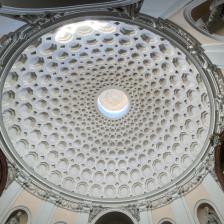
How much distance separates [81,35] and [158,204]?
44.4 ft

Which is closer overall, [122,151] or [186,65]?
[186,65]

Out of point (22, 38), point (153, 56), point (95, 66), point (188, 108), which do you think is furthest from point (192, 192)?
point (22, 38)

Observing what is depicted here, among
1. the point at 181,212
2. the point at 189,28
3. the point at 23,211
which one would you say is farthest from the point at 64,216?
the point at 189,28

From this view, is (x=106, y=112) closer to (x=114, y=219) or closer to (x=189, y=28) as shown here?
(x=114, y=219)

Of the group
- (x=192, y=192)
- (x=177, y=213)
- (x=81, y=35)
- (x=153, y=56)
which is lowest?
(x=177, y=213)

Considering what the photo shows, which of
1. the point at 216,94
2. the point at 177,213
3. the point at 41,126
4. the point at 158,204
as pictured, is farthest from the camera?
the point at 41,126

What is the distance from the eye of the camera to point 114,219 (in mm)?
19578

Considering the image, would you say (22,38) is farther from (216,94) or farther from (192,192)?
(192,192)

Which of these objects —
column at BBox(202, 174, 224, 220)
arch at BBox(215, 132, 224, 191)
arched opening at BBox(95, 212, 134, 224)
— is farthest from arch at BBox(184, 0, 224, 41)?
arched opening at BBox(95, 212, 134, 224)

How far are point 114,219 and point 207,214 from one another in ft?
24.3

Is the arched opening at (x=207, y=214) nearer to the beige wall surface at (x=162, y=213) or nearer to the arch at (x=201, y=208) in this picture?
the arch at (x=201, y=208)

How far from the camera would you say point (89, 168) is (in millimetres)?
22625

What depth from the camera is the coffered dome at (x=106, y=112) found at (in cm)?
1739

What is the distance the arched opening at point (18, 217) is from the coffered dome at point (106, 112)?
9.23 ft
